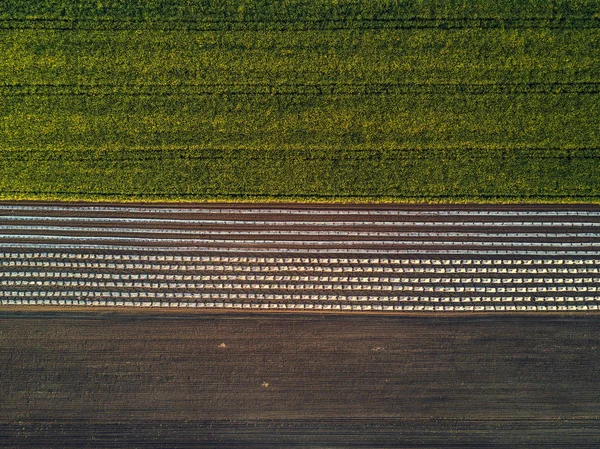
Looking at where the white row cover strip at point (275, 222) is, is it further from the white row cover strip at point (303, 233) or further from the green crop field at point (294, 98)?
the green crop field at point (294, 98)

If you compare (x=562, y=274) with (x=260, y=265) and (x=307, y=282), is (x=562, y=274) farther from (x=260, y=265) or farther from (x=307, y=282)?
(x=260, y=265)

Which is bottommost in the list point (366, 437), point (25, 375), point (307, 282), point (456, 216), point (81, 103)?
point (366, 437)

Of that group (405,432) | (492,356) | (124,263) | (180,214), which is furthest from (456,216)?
(124,263)

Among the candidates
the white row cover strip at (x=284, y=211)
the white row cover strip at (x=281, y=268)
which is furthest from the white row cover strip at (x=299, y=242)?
the white row cover strip at (x=284, y=211)

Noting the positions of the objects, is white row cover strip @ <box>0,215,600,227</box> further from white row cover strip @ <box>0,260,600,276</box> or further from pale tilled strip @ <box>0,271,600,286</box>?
pale tilled strip @ <box>0,271,600,286</box>

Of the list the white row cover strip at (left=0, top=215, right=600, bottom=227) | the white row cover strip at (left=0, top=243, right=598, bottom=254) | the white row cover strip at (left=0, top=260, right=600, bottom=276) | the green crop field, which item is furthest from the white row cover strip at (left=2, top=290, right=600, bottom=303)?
the green crop field

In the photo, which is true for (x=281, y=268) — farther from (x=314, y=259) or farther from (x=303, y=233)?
(x=303, y=233)
